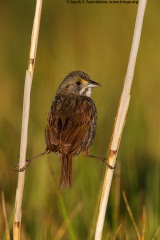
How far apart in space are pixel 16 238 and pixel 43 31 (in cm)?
526

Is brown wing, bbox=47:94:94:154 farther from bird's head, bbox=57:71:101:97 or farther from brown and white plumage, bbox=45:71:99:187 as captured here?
bird's head, bbox=57:71:101:97

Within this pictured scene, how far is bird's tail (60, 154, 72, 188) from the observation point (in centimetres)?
310

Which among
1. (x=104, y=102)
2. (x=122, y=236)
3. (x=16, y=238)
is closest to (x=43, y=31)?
(x=104, y=102)

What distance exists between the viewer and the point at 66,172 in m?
3.21

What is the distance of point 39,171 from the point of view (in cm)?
450

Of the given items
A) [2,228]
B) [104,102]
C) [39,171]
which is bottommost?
[2,228]

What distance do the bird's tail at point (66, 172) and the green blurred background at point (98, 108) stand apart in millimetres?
195

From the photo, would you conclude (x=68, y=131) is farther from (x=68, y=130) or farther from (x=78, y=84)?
(x=78, y=84)

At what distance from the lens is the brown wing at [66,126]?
10.6 feet

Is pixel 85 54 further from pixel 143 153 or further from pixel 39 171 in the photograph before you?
pixel 39 171

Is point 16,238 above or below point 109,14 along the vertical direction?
below

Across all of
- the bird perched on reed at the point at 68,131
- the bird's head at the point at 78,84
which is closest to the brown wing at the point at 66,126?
the bird perched on reed at the point at 68,131

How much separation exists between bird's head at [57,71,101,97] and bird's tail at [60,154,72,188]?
97 centimetres

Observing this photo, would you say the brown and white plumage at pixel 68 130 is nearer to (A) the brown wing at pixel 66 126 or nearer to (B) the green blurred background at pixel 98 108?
(A) the brown wing at pixel 66 126
